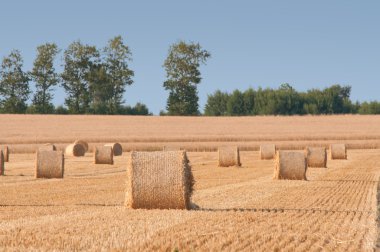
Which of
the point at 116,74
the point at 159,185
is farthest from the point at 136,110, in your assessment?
the point at 159,185

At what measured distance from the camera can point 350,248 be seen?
9.52 meters

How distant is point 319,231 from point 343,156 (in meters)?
28.3

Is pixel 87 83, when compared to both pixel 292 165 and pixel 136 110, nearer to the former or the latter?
pixel 136 110

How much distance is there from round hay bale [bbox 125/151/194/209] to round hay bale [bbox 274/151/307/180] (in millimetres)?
8865

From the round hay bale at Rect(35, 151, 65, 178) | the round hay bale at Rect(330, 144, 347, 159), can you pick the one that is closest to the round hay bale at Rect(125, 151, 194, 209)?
the round hay bale at Rect(35, 151, 65, 178)

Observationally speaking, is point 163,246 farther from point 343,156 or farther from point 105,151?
point 343,156

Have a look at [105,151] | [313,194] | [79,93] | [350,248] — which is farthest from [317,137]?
[350,248]

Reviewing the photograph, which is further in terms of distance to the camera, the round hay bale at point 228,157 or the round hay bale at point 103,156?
the round hay bale at point 103,156

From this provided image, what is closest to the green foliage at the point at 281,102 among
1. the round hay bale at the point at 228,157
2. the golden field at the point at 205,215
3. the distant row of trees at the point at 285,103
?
the distant row of trees at the point at 285,103

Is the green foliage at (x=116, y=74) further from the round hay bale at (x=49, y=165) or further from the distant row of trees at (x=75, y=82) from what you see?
the round hay bale at (x=49, y=165)

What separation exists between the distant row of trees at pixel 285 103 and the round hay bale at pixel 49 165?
80330mm

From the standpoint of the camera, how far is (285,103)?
339 ft

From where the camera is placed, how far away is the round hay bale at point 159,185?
13.5 metres

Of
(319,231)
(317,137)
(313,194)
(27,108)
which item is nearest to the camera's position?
(319,231)
